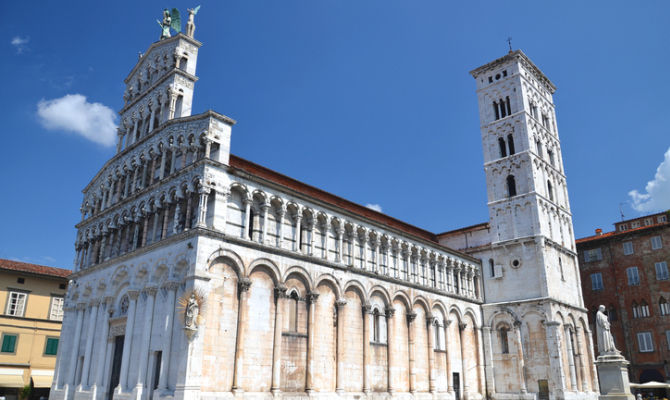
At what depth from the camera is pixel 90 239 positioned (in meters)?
32.3

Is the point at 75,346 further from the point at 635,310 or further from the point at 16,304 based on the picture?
the point at 635,310

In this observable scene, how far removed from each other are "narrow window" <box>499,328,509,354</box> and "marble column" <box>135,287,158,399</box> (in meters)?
26.7

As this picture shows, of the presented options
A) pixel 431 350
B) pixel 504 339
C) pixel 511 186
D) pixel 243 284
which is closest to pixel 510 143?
pixel 511 186

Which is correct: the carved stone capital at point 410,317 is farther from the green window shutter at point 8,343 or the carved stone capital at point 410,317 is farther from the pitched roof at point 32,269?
the green window shutter at point 8,343

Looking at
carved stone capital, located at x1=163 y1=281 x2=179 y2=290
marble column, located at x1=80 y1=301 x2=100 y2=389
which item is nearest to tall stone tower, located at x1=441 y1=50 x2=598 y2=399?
carved stone capital, located at x1=163 y1=281 x2=179 y2=290

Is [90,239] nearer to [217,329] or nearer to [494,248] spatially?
[217,329]

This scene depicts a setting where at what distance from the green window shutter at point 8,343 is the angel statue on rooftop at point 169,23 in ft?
78.4

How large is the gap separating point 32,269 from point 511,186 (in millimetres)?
39049

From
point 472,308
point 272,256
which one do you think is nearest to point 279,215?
point 272,256

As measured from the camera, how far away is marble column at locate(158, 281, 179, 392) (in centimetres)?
2180

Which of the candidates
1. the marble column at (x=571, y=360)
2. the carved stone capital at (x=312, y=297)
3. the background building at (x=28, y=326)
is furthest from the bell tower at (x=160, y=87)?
the marble column at (x=571, y=360)

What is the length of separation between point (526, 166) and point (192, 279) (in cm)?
2994

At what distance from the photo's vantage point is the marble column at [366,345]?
93.5 feet

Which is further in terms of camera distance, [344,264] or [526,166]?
[526,166]
